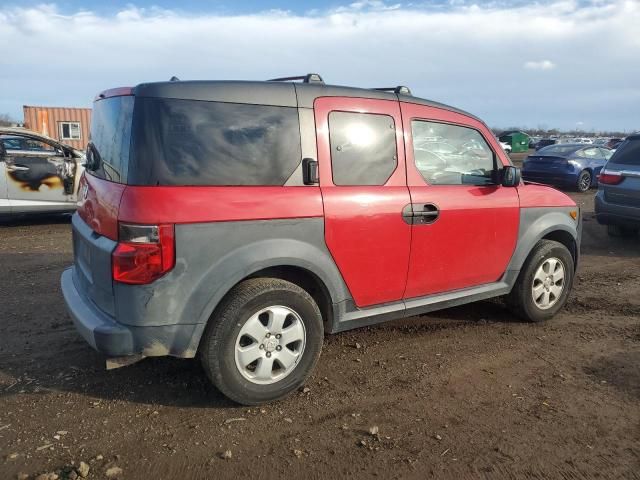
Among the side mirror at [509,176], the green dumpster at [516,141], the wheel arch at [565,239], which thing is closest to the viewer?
the side mirror at [509,176]

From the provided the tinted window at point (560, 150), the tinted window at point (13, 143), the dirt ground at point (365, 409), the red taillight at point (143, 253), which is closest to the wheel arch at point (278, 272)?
the red taillight at point (143, 253)

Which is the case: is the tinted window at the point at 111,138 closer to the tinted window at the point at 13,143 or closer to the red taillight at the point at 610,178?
the tinted window at the point at 13,143

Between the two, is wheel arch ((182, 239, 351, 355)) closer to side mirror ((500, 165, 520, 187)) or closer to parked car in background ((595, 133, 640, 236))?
side mirror ((500, 165, 520, 187))

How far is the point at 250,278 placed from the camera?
10.7 ft

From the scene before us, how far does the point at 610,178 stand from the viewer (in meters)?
8.39

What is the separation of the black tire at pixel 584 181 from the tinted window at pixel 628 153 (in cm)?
810

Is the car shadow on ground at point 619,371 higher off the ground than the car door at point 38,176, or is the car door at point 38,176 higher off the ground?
the car door at point 38,176

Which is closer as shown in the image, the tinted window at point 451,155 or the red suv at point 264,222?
the red suv at point 264,222

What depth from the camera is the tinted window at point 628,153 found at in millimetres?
8188

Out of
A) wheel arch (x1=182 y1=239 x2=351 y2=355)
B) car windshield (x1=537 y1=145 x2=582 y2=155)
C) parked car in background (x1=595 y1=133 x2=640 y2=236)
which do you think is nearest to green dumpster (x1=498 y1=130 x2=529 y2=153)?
car windshield (x1=537 y1=145 x2=582 y2=155)

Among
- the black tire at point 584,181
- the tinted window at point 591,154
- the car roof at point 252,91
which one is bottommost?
the black tire at point 584,181

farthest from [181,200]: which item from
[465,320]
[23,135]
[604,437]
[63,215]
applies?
[63,215]

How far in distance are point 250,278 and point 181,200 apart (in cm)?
65

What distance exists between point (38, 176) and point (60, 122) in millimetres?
21285
